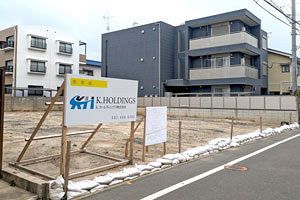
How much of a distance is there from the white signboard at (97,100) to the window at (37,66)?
101ft

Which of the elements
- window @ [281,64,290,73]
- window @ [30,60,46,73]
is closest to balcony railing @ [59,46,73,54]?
window @ [30,60,46,73]

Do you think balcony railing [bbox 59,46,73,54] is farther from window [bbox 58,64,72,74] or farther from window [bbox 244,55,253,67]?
window [bbox 244,55,253,67]

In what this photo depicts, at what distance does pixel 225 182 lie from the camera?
18.4 feet

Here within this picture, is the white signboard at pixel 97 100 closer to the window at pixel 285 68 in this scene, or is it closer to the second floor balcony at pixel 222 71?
the second floor balcony at pixel 222 71

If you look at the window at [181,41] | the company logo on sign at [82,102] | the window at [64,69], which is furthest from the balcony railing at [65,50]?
the company logo on sign at [82,102]

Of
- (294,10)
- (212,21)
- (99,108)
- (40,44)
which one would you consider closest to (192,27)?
(212,21)

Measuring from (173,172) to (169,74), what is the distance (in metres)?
23.8

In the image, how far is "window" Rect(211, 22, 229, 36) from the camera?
26344 millimetres

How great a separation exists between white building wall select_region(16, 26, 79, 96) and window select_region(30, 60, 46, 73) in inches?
15.2

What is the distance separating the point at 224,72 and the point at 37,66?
2232 centimetres

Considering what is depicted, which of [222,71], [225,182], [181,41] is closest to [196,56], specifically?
[181,41]

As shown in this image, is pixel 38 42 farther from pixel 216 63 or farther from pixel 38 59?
pixel 216 63

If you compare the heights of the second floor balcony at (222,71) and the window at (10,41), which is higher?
the window at (10,41)

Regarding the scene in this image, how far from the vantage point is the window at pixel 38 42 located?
114 feet
